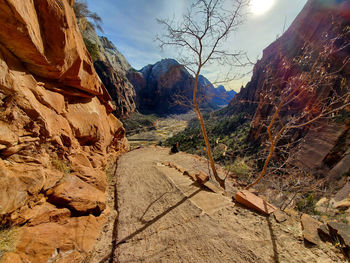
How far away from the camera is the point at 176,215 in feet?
11.0

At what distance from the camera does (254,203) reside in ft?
10.8

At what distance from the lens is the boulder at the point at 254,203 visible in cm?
312

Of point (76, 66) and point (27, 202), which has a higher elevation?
point (76, 66)

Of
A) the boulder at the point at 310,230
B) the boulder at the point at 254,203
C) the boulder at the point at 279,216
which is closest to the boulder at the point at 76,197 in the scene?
the boulder at the point at 254,203

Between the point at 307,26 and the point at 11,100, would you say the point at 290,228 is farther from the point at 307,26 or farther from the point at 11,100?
the point at 307,26

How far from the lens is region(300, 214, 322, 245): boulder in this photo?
2.33 metres

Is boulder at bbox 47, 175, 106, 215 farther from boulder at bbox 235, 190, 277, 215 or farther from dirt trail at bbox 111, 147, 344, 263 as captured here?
boulder at bbox 235, 190, 277, 215

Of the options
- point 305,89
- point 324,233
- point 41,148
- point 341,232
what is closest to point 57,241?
point 41,148

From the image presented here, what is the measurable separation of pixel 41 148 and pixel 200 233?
440 centimetres

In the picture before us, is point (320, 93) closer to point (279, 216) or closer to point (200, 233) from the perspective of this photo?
point (279, 216)

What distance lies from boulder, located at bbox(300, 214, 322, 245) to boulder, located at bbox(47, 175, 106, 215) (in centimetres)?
475

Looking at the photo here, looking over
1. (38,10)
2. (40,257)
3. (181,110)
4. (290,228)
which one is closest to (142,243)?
(40,257)

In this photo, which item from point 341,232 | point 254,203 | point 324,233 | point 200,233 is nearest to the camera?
point 341,232

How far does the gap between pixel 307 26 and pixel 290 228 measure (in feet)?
113
